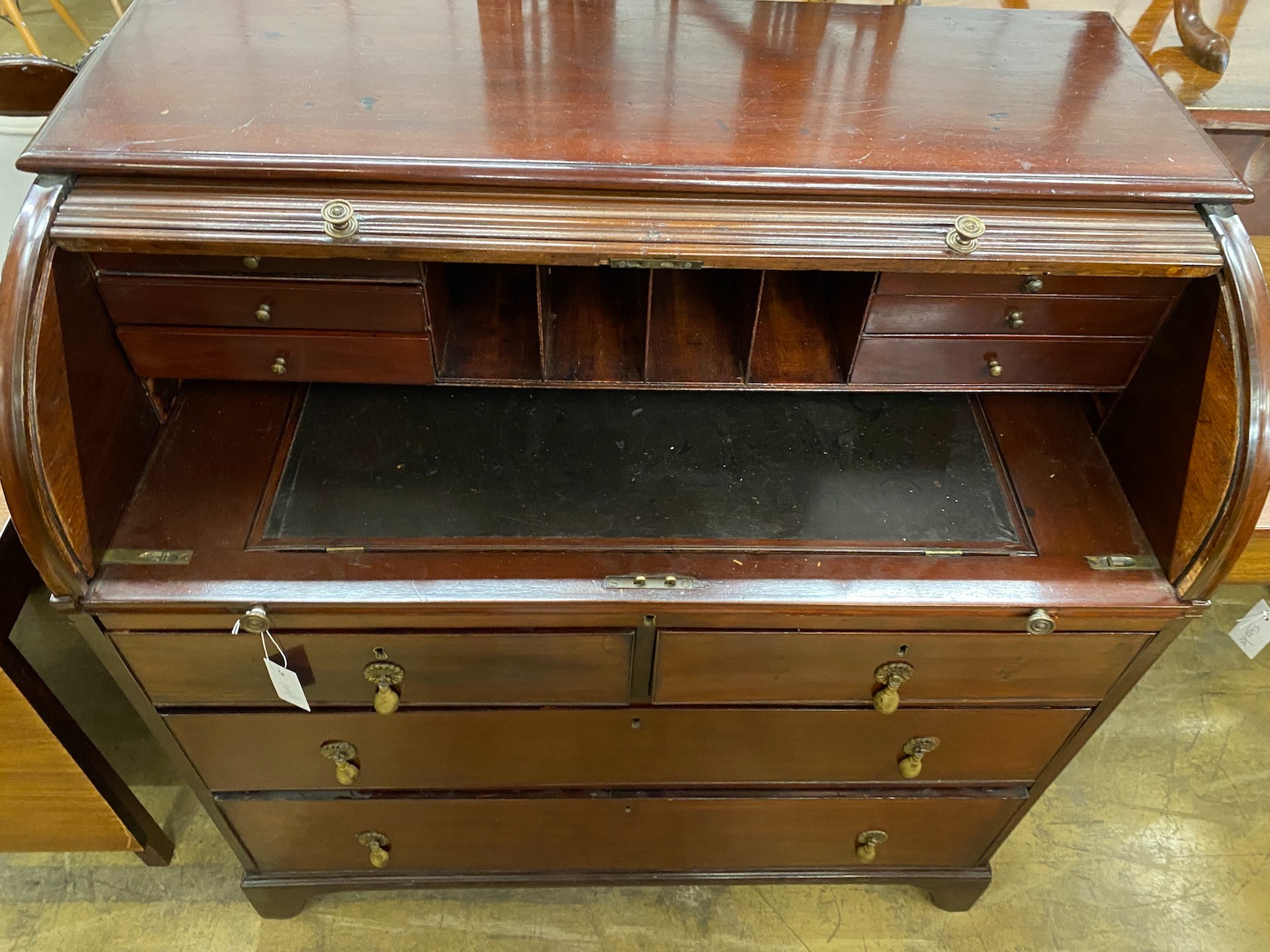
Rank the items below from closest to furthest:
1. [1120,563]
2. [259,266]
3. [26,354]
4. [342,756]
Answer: [26,354] < [259,266] < [1120,563] < [342,756]

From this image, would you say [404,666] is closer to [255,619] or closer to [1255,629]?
[255,619]

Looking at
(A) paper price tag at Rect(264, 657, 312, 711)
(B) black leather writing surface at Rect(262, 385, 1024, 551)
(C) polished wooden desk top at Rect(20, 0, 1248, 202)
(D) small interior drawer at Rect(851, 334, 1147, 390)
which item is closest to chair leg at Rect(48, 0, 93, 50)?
(C) polished wooden desk top at Rect(20, 0, 1248, 202)

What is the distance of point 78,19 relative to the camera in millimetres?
3221

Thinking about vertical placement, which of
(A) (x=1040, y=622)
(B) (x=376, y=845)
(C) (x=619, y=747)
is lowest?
(B) (x=376, y=845)

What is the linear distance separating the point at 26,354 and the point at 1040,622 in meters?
1.12

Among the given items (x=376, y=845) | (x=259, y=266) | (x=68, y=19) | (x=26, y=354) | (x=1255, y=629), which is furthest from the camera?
(x=68, y=19)

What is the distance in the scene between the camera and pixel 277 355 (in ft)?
3.48

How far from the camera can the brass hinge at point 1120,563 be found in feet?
3.53

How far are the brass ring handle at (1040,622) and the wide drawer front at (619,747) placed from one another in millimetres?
219

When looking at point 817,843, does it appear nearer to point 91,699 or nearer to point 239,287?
point 239,287

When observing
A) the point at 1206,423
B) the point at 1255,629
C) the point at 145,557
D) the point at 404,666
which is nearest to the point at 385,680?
the point at 404,666

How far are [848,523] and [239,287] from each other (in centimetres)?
77

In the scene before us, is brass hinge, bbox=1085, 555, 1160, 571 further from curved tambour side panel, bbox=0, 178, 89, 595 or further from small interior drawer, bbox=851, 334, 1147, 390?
curved tambour side panel, bbox=0, 178, 89, 595

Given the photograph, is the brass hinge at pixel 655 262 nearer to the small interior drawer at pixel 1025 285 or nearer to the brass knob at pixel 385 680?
the small interior drawer at pixel 1025 285
